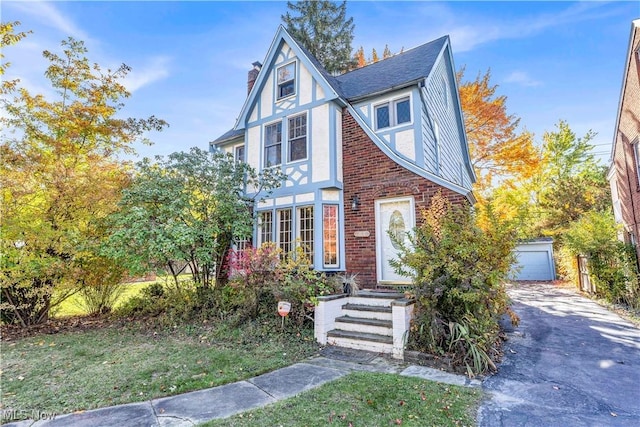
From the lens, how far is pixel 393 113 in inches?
358

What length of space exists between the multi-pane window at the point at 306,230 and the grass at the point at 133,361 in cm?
247

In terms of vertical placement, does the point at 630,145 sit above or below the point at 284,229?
above

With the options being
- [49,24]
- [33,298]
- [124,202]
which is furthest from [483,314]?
[49,24]

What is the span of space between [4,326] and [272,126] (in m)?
8.72

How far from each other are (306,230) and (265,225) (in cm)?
160

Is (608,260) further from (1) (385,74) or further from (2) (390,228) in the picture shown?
(1) (385,74)

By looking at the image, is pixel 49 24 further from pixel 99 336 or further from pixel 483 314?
pixel 483 314

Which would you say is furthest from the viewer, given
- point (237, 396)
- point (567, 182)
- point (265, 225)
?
point (567, 182)

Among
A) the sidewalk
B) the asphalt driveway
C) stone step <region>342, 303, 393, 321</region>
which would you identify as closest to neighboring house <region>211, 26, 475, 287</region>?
stone step <region>342, 303, 393, 321</region>

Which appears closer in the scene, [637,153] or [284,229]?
[284,229]

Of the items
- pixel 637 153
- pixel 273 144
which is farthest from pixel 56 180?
pixel 637 153

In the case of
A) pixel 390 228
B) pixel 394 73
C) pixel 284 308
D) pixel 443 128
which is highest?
pixel 394 73

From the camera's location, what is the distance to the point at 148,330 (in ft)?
24.0

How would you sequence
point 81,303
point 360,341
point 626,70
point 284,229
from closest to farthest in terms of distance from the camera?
point 360,341, point 81,303, point 284,229, point 626,70
